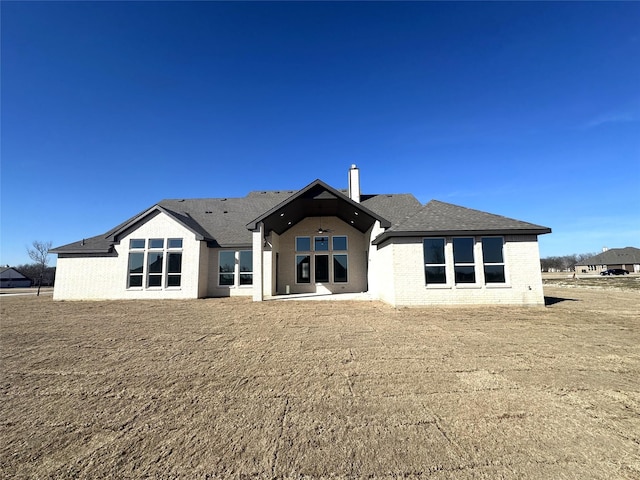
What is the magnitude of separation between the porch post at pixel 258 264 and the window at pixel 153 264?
15.1 ft

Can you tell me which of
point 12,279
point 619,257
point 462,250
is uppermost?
point 619,257

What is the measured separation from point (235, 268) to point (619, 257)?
90.3m

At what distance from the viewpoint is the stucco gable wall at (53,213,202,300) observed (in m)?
14.7

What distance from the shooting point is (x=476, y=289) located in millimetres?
10820

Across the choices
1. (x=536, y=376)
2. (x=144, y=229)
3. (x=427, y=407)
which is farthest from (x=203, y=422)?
(x=144, y=229)

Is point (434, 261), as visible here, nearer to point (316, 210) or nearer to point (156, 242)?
point (316, 210)

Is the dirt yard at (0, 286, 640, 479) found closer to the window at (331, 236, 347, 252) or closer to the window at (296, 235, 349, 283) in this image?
the window at (296, 235, 349, 283)

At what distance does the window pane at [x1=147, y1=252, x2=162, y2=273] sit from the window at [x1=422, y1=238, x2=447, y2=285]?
13.0 meters

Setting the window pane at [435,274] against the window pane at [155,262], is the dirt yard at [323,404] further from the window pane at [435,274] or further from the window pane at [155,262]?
the window pane at [155,262]

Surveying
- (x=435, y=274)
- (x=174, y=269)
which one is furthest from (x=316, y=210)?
(x=174, y=269)

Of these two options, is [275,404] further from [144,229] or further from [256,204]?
[256,204]

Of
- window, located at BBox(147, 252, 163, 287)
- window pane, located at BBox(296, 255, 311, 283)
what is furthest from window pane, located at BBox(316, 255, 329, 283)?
window, located at BBox(147, 252, 163, 287)

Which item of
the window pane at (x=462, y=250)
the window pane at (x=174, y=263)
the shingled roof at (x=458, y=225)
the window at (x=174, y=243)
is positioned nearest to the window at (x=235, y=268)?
the window pane at (x=174, y=263)

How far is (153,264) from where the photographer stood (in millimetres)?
14922
